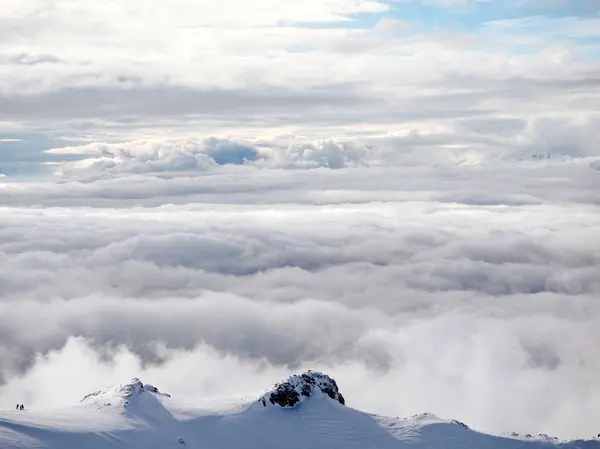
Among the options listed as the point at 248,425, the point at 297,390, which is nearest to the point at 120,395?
the point at 248,425

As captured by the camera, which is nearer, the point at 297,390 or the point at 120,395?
the point at 120,395

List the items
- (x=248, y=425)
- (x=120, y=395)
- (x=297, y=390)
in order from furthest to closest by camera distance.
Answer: (x=297, y=390)
(x=248, y=425)
(x=120, y=395)

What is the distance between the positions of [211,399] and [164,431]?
21545 mm

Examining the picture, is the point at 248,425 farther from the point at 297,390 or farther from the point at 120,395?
the point at 120,395

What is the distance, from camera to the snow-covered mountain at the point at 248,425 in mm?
102500

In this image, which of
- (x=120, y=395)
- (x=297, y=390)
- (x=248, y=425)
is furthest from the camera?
(x=297, y=390)

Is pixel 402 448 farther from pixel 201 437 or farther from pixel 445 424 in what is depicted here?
pixel 201 437

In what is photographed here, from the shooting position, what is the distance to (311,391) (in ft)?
424

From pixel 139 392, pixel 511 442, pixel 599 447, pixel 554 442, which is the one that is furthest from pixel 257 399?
pixel 599 447

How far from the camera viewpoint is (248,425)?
117312 mm

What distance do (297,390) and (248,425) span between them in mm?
13138

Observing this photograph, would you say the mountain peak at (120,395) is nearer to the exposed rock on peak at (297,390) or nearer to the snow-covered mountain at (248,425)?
the snow-covered mountain at (248,425)

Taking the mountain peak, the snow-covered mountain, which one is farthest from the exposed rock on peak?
the mountain peak

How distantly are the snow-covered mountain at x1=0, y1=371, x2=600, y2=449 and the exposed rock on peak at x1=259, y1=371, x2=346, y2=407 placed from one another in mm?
170
